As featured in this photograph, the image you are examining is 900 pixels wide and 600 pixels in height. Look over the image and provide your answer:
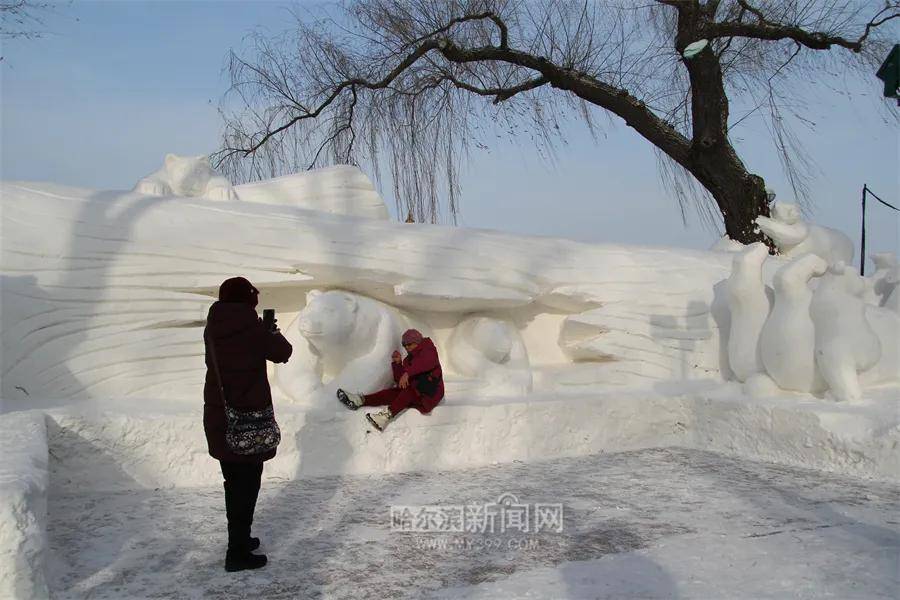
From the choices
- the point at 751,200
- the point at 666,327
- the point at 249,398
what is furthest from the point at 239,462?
the point at 751,200

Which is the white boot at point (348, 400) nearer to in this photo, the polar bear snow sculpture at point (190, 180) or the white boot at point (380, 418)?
the white boot at point (380, 418)

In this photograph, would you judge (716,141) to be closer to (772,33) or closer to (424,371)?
(772,33)

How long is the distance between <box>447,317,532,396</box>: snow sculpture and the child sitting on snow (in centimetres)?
46

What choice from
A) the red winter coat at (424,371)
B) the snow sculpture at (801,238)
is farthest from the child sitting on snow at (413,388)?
the snow sculpture at (801,238)

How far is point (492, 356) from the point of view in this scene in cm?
445

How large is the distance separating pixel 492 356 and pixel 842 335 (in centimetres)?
174

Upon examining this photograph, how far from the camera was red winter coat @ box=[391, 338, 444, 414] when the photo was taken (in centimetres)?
384

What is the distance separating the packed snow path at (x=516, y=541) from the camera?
7.49ft

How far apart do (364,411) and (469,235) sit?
1323mm

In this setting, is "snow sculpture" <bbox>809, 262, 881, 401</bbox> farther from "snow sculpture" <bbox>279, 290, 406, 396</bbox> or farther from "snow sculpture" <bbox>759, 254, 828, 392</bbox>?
"snow sculpture" <bbox>279, 290, 406, 396</bbox>

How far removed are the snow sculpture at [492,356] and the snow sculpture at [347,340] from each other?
1.51 feet

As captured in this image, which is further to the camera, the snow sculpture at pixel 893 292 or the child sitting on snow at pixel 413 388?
the snow sculpture at pixel 893 292

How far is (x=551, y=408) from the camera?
4.08 metres

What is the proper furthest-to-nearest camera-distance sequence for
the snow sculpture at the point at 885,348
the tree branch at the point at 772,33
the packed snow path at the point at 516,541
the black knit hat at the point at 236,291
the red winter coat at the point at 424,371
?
the tree branch at the point at 772,33
the snow sculpture at the point at 885,348
the red winter coat at the point at 424,371
the black knit hat at the point at 236,291
the packed snow path at the point at 516,541
